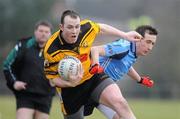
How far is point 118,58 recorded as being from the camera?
33.4ft

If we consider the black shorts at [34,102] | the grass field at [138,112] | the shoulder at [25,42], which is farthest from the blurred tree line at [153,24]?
the shoulder at [25,42]

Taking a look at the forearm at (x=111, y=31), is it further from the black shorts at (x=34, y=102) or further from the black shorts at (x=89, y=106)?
the black shorts at (x=34, y=102)

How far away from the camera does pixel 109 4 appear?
74.4 m

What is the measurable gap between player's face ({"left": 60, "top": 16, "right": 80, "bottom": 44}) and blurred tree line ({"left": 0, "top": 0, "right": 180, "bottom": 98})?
3170 cm

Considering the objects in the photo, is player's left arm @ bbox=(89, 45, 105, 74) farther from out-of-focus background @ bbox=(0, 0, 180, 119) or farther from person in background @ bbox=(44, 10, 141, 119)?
out-of-focus background @ bbox=(0, 0, 180, 119)

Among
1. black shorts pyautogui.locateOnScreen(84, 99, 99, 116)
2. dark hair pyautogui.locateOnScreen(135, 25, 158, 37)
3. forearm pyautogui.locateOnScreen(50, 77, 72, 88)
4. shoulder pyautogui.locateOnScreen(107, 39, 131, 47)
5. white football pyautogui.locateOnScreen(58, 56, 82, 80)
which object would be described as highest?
dark hair pyautogui.locateOnScreen(135, 25, 158, 37)

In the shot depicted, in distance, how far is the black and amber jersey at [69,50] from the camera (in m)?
9.62

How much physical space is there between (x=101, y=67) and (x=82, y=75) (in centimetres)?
30

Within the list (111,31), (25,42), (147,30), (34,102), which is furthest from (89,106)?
(25,42)

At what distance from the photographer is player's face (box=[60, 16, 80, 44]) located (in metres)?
9.41

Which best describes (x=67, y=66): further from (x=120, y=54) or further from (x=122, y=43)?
(x=122, y=43)

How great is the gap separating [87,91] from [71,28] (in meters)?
1.05

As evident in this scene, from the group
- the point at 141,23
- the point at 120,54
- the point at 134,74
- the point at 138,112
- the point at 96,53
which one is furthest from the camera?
the point at 141,23

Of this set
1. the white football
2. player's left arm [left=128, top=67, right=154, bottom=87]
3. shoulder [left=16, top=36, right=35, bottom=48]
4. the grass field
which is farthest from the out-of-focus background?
the white football
